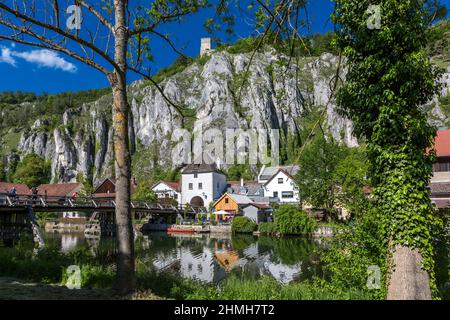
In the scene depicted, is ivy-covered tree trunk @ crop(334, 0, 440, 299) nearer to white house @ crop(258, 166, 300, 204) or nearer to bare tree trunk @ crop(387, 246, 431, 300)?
bare tree trunk @ crop(387, 246, 431, 300)

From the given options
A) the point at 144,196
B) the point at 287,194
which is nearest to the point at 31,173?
the point at 144,196

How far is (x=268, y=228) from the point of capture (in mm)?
47469

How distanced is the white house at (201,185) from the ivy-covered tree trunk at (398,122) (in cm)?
6447

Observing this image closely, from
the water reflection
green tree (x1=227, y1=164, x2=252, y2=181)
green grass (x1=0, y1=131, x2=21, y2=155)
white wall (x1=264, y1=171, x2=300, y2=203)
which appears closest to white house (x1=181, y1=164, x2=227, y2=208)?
white wall (x1=264, y1=171, x2=300, y2=203)

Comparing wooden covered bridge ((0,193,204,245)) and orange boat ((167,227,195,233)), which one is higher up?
wooden covered bridge ((0,193,204,245))

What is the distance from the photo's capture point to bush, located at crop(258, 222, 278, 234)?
4676 cm

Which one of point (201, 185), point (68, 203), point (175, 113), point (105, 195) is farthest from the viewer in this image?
point (175, 113)

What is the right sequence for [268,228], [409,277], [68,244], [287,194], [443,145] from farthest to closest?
1. [287,194]
2. [268,228]
3. [68,244]
4. [443,145]
5. [409,277]

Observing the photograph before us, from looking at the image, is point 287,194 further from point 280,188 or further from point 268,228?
point 268,228

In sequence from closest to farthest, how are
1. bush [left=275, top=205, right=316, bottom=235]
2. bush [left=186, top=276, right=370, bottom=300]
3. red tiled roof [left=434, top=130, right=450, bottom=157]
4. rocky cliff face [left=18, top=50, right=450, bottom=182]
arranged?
bush [left=186, top=276, right=370, bottom=300]
red tiled roof [left=434, top=130, right=450, bottom=157]
bush [left=275, top=205, right=316, bottom=235]
rocky cliff face [left=18, top=50, right=450, bottom=182]

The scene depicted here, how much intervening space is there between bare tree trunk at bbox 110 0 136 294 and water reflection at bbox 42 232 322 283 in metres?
11.8

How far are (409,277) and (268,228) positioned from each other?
132 feet

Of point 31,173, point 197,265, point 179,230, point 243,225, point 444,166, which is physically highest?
point 31,173
